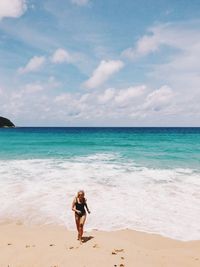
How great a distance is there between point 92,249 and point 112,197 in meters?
7.08

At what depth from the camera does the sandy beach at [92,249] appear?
8852mm

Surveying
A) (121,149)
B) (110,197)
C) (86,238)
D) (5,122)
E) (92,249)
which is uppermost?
(5,122)

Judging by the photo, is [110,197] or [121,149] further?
[121,149]

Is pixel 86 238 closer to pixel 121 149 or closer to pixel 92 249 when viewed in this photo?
pixel 92 249

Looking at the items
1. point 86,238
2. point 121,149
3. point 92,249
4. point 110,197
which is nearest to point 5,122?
point 121,149

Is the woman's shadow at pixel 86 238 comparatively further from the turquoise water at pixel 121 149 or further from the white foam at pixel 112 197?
the turquoise water at pixel 121 149

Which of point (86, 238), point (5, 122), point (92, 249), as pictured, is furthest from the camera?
point (5, 122)

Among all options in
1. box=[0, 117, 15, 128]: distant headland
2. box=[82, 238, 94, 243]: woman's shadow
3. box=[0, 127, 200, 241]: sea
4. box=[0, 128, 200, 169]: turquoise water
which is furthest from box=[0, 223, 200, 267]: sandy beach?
box=[0, 117, 15, 128]: distant headland

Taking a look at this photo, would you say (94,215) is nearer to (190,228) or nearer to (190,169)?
(190,228)

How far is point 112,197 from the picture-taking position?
16.8 metres

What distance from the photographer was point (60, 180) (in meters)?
21.1

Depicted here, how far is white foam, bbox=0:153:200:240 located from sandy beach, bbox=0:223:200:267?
990 millimetres

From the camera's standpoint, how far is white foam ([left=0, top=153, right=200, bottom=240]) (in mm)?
13203

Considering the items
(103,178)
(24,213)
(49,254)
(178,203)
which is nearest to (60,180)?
(103,178)
